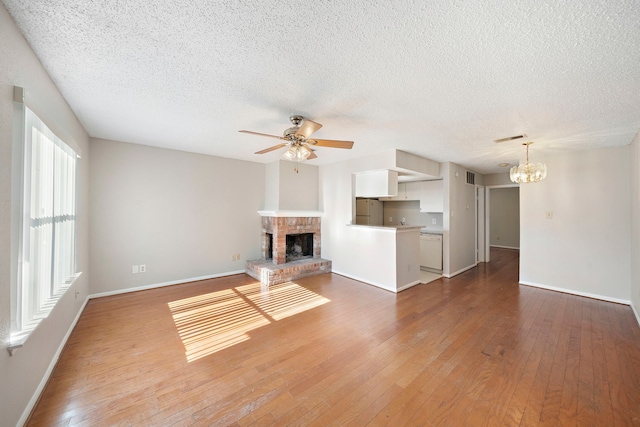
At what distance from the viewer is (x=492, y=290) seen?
4012 millimetres

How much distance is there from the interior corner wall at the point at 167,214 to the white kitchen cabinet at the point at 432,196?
3.63m

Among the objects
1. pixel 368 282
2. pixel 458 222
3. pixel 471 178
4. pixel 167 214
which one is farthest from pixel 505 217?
pixel 167 214

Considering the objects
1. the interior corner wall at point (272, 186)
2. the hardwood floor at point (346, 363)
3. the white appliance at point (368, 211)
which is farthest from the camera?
the white appliance at point (368, 211)

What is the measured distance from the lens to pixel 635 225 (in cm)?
309

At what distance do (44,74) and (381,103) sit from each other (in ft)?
8.86

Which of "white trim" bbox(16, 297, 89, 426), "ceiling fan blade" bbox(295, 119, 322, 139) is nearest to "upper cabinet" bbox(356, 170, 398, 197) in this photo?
"ceiling fan blade" bbox(295, 119, 322, 139)

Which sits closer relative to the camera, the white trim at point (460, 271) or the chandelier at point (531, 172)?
the chandelier at point (531, 172)

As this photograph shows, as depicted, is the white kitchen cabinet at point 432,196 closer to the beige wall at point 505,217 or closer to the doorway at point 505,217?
the doorway at point 505,217

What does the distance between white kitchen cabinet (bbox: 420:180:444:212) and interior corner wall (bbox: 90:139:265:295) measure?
363cm

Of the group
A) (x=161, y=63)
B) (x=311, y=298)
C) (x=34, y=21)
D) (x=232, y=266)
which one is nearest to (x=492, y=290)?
(x=311, y=298)

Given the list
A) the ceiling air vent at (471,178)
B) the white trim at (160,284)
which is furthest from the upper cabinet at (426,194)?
the white trim at (160,284)

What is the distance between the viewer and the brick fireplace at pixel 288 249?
177 inches

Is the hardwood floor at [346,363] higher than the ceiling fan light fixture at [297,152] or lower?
lower

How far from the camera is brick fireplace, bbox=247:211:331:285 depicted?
14.8 ft
